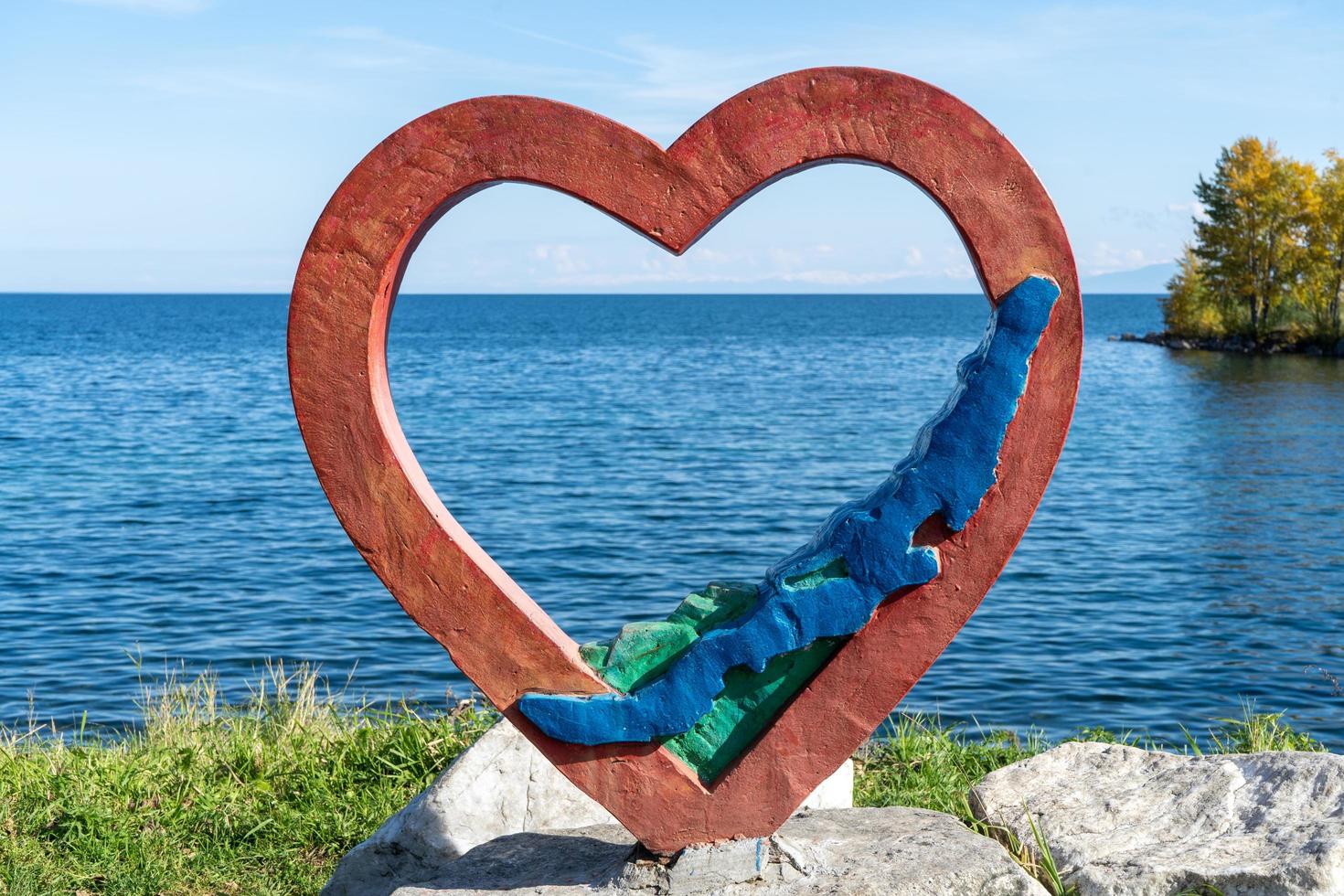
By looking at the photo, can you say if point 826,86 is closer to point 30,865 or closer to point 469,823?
point 469,823

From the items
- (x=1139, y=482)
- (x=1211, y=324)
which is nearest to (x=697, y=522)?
(x=1139, y=482)

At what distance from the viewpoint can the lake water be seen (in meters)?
10.9

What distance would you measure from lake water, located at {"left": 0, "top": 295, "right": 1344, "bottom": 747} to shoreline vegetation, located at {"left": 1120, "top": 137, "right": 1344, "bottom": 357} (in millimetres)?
5222

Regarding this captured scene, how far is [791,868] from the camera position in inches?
152

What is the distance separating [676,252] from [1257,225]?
151 feet

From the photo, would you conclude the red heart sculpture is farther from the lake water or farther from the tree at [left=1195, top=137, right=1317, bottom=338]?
the tree at [left=1195, top=137, right=1317, bottom=338]

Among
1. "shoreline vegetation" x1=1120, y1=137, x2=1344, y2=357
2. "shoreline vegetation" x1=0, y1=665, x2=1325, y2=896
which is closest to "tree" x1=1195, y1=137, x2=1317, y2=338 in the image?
"shoreline vegetation" x1=1120, y1=137, x2=1344, y2=357

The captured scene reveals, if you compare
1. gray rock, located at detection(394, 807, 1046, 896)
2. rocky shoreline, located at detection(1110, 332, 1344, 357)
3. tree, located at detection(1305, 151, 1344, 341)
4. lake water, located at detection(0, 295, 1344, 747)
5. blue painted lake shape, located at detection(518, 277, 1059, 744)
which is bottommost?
lake water, located at detection(0, 295, 1344, 747)

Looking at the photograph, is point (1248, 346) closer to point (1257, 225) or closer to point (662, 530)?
point (1257, 225)

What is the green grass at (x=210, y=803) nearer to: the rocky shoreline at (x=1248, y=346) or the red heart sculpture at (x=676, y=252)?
the red heart sculpture at (x=676, y=252)

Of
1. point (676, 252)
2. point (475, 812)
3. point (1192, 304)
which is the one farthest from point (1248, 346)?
point (676, 252)

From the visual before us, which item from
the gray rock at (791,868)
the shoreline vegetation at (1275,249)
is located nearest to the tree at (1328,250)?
the shoreline vegetation at (1275,249)

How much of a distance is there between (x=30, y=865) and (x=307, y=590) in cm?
Result: 908

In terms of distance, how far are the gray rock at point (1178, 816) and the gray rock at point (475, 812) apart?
769mm
